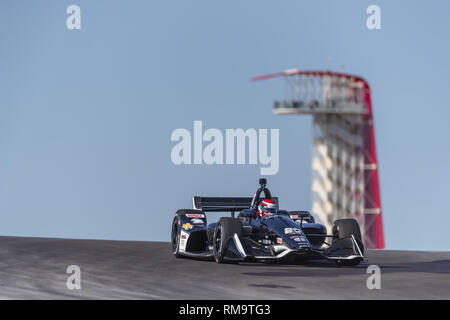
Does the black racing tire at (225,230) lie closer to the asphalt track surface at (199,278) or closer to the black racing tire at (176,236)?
the asphalt track surface at (199,278)

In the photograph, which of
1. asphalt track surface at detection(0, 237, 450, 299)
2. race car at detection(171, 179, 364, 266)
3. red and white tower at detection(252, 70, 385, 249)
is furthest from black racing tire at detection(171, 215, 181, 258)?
red and white tower at detection(252, 70, 385, 249)

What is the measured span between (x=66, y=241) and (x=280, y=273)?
10608 mm

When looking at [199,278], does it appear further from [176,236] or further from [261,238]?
[176,236]

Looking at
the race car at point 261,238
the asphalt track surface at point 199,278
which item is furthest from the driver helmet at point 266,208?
the asphalt track surface at point 199,278

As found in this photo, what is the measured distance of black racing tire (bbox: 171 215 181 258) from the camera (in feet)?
55.7

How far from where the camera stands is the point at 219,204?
18.0 m

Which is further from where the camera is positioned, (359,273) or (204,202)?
(204,202)

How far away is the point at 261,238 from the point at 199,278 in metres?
3.12

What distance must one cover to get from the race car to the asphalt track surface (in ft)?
0.77

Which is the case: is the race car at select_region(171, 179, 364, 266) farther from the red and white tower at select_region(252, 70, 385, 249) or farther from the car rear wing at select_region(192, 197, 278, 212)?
the red and white tower at select_region(252, 70, 385, 249)
